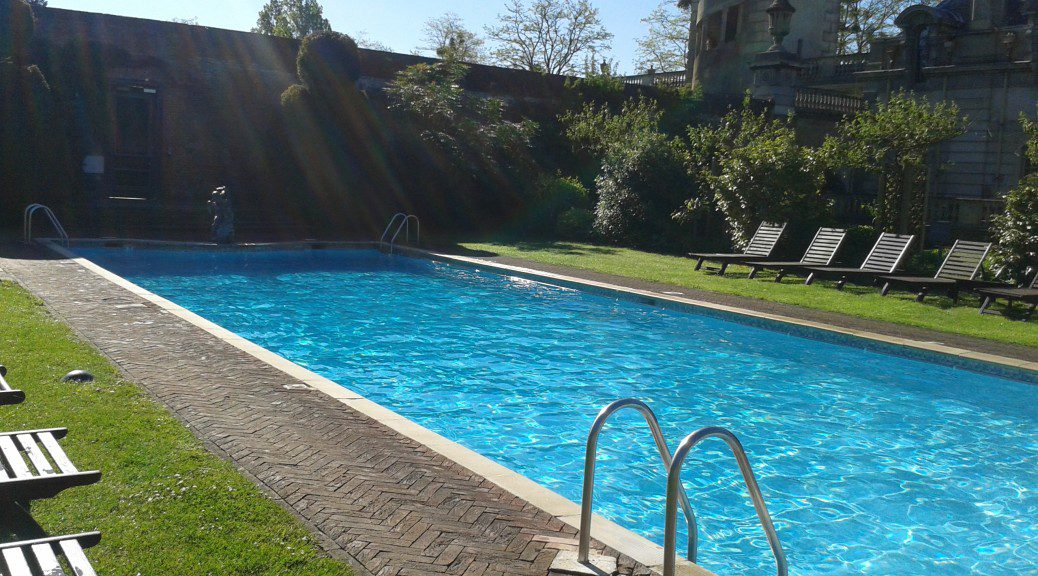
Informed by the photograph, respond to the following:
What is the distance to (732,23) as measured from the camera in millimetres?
38031

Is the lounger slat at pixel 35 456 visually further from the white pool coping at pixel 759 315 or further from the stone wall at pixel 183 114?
the stone wall at pixel 183 114

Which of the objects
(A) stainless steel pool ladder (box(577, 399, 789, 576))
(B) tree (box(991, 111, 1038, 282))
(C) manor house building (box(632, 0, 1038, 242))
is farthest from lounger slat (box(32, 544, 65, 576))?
(C) manor house building (box(632, 0, 1038, 242))

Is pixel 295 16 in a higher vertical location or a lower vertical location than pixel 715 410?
higher

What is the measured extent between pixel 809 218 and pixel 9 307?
520 inches

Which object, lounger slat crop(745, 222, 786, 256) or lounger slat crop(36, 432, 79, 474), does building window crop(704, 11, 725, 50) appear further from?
lounger slat crop(36, 432, 79, 474)

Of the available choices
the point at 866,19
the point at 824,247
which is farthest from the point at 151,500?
the point at 866,19

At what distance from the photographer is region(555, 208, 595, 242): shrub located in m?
22.2

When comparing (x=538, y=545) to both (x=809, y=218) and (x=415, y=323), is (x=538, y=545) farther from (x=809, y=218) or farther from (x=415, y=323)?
(x=809, y=218)

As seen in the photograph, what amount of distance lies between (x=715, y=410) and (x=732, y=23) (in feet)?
110

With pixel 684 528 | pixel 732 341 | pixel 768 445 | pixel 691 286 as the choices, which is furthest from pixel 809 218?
pixel 684 528

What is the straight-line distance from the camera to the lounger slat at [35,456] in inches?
138

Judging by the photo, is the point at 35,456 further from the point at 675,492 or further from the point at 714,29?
the point at 714,29

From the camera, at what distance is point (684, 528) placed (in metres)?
5.41

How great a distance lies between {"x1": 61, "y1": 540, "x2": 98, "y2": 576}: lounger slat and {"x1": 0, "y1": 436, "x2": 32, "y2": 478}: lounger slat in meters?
0.73
